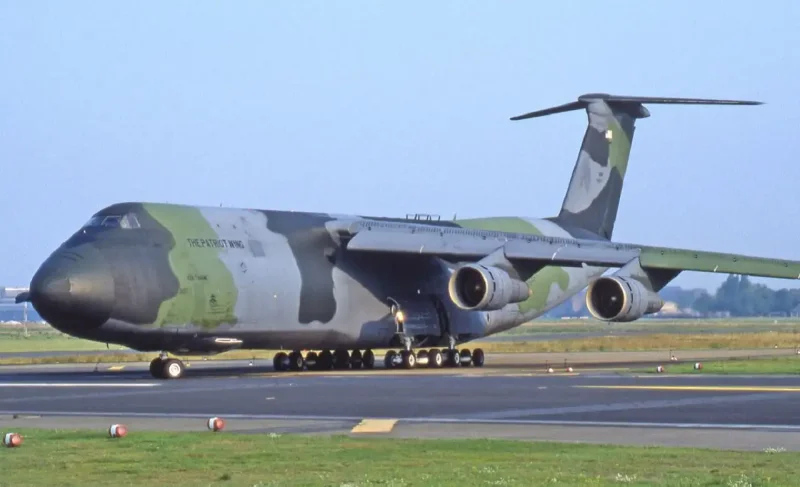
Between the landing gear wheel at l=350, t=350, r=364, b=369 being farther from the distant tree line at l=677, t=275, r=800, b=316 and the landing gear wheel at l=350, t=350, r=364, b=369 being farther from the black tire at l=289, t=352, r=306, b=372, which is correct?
the distant tree line at l=677, t=275, r=800, b=316

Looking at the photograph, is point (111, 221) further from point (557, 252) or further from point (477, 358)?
point (477, 358)

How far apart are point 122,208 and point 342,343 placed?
689 cm

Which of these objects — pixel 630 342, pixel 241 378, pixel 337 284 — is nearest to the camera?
pixel 241 378

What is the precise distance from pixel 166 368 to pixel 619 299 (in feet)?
35.4

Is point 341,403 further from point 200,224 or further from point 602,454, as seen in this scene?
point 200,224

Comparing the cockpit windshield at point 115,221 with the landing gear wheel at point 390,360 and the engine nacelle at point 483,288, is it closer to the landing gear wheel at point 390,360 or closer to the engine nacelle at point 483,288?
the engine nacelle at point 483,288

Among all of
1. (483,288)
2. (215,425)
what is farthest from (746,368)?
(215,425)

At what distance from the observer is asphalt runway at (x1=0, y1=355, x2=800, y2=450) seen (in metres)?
15.7

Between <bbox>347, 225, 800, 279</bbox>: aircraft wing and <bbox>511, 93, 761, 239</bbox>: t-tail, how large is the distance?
5805 mm

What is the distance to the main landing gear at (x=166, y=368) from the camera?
30484mm

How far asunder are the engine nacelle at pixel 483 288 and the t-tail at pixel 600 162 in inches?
333

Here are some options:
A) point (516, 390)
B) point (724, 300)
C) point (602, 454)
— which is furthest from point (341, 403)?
point (724, 300)

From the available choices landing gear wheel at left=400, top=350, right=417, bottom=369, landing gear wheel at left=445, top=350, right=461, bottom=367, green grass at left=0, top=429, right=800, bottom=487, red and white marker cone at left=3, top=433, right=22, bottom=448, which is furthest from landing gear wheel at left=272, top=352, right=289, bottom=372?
red and white marker cone at left=3, top=433, right=22, bottom=448

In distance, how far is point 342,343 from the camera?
34.6 meters
